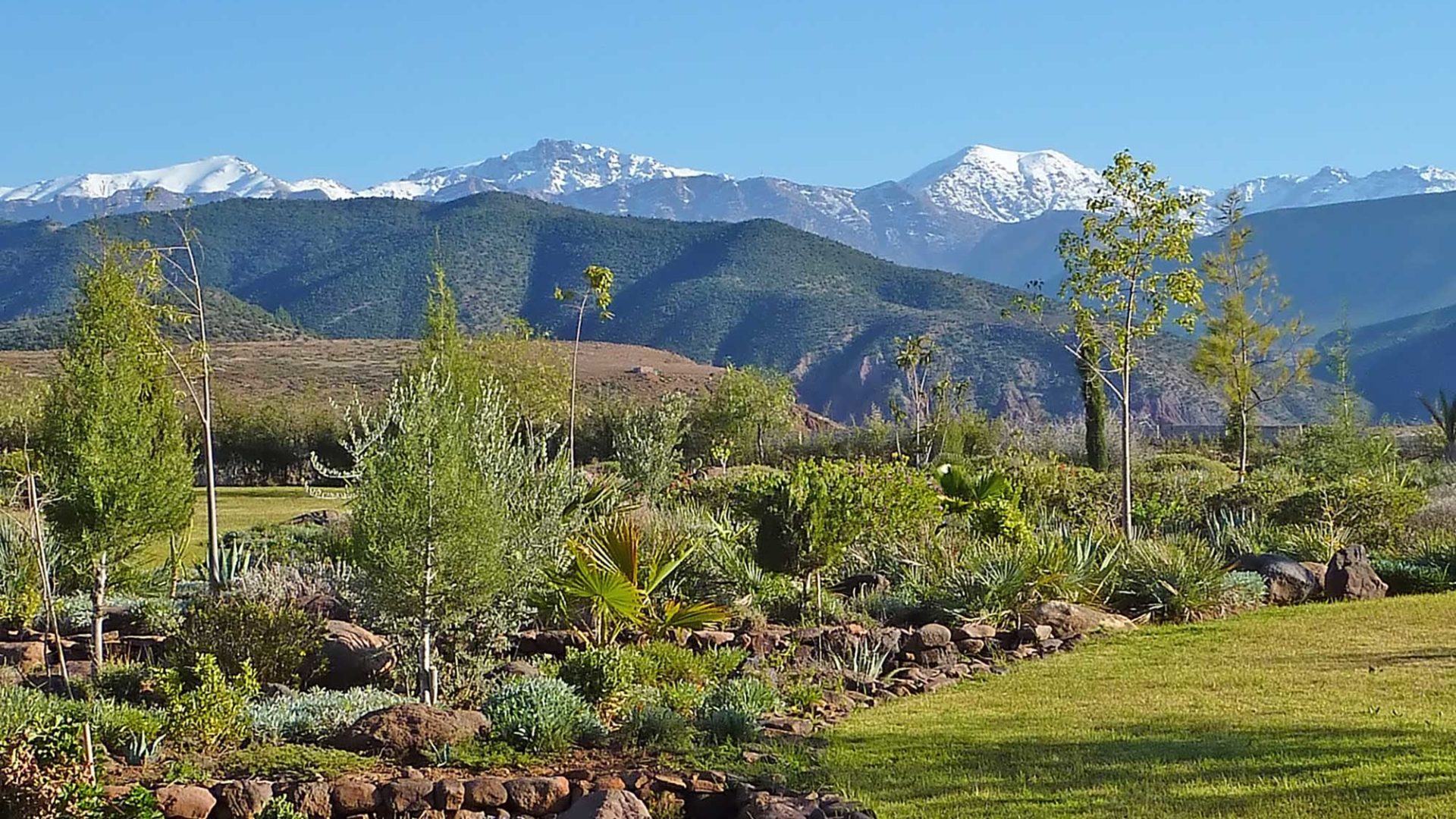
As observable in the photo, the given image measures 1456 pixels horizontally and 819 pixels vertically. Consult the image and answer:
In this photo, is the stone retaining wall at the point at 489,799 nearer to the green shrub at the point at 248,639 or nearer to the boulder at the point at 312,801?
the boulder at the point at 312,801

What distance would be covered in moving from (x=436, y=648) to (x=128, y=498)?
9.56ft

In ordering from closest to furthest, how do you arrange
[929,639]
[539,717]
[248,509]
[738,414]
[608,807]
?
[608,807] < [539,717] < [929,639] < [248,509] < [738,414]

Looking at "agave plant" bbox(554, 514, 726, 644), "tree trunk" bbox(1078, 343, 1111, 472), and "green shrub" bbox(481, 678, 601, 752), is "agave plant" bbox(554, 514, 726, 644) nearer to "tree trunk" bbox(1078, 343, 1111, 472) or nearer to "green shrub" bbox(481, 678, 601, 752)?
"green shrub" bbox(481, 678, 601, 752)

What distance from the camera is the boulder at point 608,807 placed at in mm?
5875

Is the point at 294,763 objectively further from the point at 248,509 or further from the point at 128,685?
the point at 248,509

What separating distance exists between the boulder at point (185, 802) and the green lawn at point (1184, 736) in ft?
10.1

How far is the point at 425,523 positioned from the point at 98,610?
334 centimetres

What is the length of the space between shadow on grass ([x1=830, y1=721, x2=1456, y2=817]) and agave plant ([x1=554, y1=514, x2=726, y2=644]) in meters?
2.94

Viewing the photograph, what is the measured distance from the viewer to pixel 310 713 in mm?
7898

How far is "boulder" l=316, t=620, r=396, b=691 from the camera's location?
9695 millimetres

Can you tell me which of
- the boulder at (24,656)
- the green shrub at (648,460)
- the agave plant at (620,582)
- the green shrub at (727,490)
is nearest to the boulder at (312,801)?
the agave plant at (620,582)

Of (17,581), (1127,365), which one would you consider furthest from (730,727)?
(1127,365)

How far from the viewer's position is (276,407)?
44.4 m

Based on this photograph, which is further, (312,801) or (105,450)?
(105,450)
